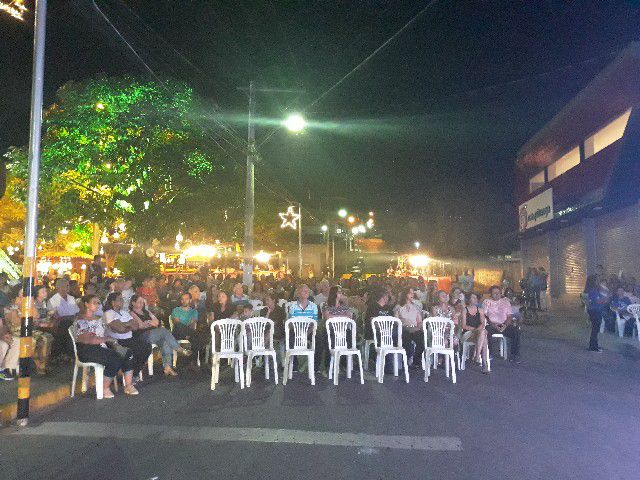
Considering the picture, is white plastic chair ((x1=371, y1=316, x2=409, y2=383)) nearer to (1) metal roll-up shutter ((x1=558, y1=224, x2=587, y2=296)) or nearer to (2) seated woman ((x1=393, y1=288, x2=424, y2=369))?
(2) seated woman ((x1=393, y1=288, x2=424, y2=369))

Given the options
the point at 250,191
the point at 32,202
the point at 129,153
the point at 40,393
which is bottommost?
the point at 40,393

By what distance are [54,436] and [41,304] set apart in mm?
4817

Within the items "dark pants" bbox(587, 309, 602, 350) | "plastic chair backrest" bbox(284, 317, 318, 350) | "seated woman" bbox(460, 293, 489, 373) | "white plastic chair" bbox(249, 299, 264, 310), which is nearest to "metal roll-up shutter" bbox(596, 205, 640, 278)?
"dark pants" bbox(587, 309, 602, 350)

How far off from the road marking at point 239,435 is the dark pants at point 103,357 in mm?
1320

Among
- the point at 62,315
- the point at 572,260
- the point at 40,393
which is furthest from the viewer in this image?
the point at 572,260

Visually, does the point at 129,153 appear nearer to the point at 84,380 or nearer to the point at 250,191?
the point at 250,191

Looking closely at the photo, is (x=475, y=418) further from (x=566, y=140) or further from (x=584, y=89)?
(x=566, y=140)

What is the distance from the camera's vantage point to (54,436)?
5926 millimetres

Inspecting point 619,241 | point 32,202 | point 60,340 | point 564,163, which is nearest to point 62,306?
point 60,340

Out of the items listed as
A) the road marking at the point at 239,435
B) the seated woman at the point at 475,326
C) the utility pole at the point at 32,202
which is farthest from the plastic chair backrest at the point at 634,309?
the utility pole at the point at 32,202

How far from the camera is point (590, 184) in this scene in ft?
55.1

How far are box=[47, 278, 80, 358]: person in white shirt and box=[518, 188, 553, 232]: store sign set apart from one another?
57.7 feet

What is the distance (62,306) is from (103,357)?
3.13 metres

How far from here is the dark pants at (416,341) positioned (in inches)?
383
